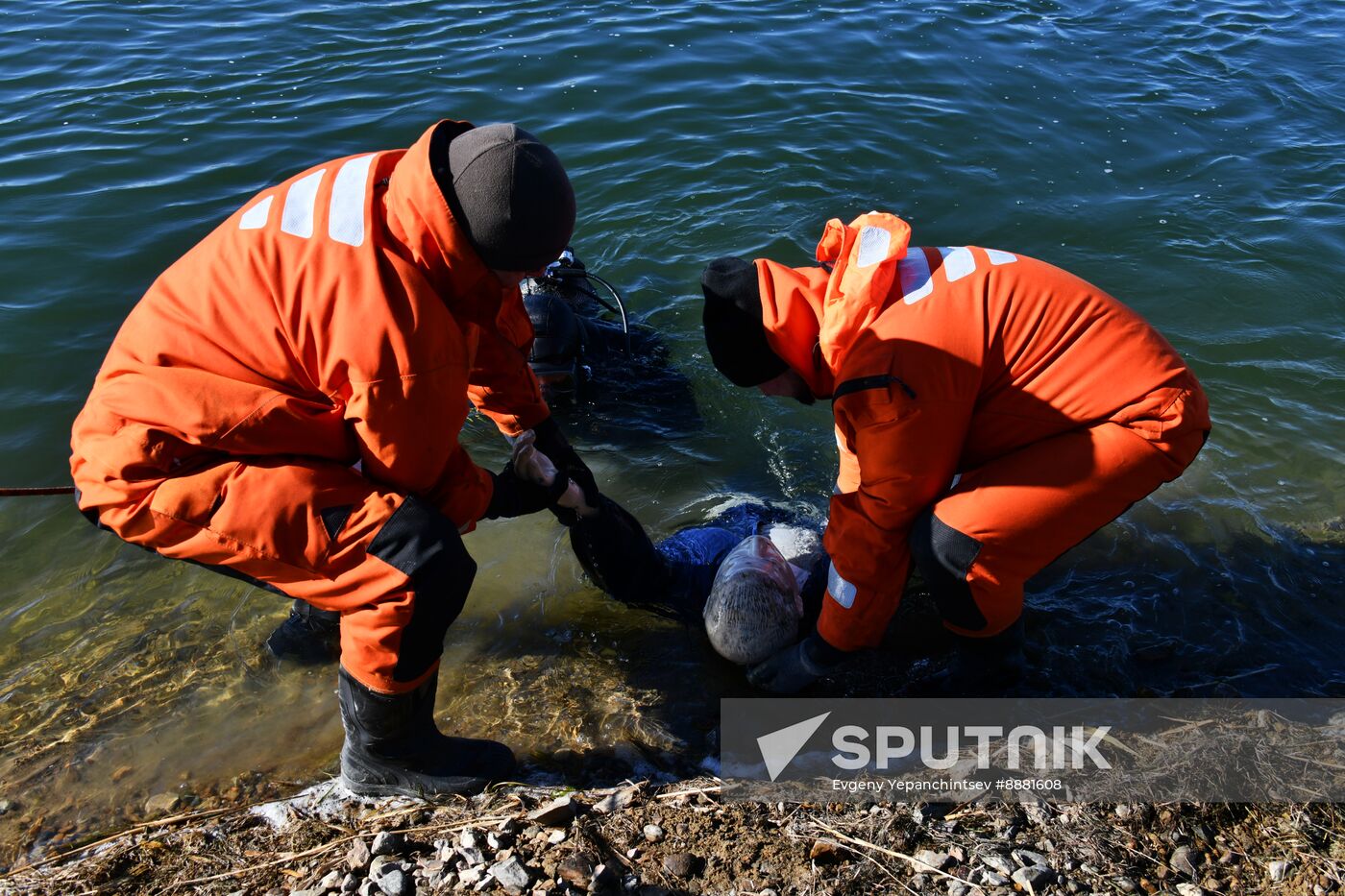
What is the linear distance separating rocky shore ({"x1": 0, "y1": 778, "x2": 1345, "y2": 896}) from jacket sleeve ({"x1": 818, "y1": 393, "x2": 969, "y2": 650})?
64cm

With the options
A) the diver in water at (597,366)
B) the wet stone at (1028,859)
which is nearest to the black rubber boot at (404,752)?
the wet stone at (1028,859)

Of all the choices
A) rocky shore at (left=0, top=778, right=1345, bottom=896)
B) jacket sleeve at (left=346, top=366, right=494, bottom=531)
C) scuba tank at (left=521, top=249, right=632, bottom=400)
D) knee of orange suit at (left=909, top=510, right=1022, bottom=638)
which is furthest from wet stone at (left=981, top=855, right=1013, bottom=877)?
scuba tank at (left=521, top=249, right=632, bottom=400)

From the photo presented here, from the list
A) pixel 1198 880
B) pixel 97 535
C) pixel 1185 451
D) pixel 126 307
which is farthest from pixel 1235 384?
pixel 126 307

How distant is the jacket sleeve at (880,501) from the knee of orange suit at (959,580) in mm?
74

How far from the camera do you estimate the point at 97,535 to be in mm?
4672

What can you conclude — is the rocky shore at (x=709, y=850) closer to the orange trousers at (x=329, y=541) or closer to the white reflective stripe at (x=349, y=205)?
the orange trousers at (x=329, y=541)

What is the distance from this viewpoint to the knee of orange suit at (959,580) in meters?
3.13

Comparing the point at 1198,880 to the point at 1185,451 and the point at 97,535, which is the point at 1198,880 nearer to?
the point at 1185,451

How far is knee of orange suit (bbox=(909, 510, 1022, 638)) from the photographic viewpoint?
313 cm

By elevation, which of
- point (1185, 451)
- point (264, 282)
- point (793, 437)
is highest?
point (264, 282)

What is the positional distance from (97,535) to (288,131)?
447cm

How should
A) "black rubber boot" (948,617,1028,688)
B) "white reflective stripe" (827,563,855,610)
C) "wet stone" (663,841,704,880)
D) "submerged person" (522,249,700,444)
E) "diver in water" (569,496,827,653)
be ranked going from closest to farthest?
"wet stone" (663,841,704,880) → "white reflective stripe" (827,563,855,610) → "black rubber boot" (948,617,1028,688) → "diver in water" (569,496,827,653) → "submerged person" (522,249,700,444)

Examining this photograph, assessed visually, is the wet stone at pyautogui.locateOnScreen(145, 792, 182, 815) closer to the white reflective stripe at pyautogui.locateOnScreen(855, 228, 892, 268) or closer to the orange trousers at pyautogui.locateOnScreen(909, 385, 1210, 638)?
the orange trousers at pyautogui.locateOnScreen(909, 385, 1210, 638)

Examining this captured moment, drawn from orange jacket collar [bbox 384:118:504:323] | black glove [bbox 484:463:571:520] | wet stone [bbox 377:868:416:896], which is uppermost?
orange jacket collar [bbox 384:118:504:323]
